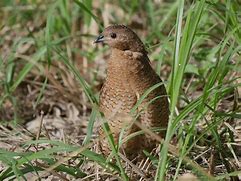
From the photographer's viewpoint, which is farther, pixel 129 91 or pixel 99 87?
pixel 99 87

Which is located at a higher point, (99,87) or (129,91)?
(129,91)

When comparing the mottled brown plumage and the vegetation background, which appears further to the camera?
the mottled brown plumage

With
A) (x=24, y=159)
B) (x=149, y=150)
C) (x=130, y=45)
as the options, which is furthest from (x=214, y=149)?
(x=24, y=159)

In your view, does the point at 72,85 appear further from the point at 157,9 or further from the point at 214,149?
the point at 214,149

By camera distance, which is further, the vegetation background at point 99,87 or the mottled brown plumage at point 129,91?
the mottled brown plumage at point 129,91
